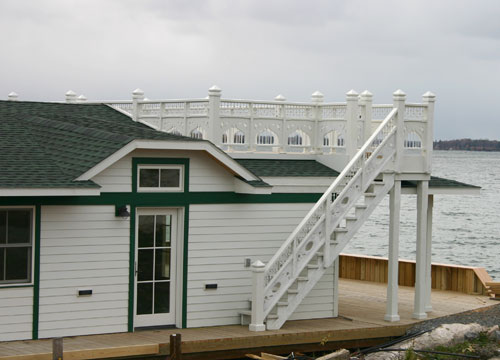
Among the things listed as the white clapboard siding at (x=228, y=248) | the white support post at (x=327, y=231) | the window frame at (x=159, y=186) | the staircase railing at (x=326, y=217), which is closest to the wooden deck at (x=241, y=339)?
the white clapboard siding at (x=228, y=248)

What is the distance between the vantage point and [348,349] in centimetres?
2006

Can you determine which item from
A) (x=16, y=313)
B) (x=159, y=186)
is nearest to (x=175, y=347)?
(x=16, y=313)

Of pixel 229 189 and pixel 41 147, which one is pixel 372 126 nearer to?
pixel 229 189

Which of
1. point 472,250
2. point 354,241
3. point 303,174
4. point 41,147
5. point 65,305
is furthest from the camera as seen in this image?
point 354,241

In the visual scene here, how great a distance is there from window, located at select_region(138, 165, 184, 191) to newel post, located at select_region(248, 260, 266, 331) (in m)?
1.96

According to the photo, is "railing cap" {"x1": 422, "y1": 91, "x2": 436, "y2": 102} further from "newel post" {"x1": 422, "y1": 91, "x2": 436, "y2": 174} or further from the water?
→ the water

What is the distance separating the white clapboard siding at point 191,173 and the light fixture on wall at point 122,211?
0.29 meters

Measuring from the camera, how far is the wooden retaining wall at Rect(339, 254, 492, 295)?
25500 millimetres

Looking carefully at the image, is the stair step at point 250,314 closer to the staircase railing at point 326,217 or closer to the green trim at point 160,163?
the staircase railing at point 326,217

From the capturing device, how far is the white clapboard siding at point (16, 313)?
17.7 meters

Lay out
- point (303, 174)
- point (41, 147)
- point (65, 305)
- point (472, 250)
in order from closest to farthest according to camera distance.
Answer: point (65, 305)
point (41, 147)
point (303, 174)
point (472, 250)

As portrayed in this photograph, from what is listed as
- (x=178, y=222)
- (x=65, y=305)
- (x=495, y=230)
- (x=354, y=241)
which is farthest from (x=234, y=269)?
(x=495, y=230)

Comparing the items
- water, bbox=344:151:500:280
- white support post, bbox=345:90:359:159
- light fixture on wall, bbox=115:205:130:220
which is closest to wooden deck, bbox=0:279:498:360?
light fixture on wall, bbox=115:205:130:220

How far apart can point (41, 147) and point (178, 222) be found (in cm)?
278
